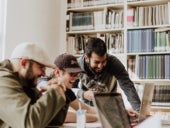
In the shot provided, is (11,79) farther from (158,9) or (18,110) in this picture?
(158,9)

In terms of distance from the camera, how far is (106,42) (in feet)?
12.9

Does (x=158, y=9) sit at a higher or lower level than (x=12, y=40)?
higher

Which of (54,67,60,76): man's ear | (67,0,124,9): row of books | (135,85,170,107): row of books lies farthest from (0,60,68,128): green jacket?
(67,0,124,9): row of books

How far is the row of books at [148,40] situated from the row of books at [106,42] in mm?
151

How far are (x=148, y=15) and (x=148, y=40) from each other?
0.32 metres

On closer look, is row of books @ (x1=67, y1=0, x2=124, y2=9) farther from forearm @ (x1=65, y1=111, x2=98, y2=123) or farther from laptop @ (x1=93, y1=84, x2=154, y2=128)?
laptop @ (x1=93, y1=84, x2=154, y2=128)

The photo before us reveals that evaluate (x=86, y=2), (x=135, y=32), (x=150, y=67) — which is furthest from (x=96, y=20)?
(x=150, y=67)

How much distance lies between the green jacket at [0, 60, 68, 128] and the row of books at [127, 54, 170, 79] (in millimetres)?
2399

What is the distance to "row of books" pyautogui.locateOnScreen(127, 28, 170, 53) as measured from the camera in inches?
141

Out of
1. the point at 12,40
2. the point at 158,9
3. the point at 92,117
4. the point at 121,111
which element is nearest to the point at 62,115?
the point at 92,117

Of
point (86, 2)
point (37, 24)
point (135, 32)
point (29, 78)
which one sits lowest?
point (29, 78)

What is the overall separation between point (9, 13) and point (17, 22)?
148mm

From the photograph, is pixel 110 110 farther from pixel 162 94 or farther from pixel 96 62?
pixel 162 94

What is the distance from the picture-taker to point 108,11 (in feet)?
13.0
